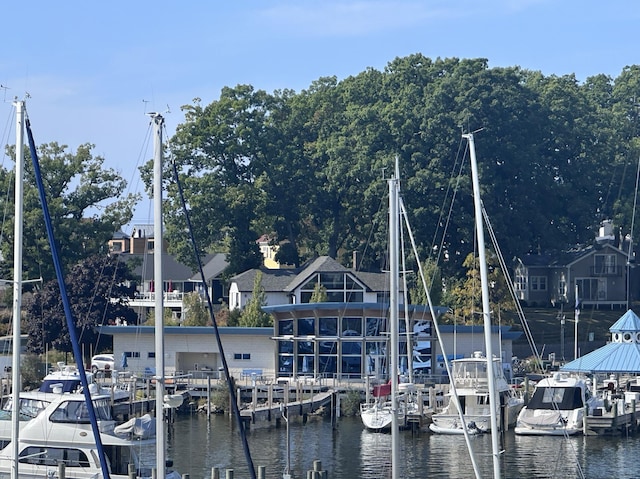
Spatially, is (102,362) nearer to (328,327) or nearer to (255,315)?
(255,315)

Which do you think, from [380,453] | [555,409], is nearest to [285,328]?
[555,409]

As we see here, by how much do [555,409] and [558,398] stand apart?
0.94 meters

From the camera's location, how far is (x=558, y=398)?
58.8 metres

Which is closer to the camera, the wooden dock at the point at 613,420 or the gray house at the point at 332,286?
the wooden dock at the point at 613,420

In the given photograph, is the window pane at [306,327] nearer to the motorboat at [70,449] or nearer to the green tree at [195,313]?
the green tree at [195,313]

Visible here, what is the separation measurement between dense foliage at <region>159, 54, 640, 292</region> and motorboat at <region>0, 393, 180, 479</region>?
176 feet

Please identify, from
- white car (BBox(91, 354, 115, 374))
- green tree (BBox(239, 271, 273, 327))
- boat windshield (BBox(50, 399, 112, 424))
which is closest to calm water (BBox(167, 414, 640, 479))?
boat windshield (BBox(50, 399, 112, 424))

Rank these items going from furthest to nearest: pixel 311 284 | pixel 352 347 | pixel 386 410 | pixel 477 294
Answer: pixel 477 294, pixel 311 284, pixel 352 347, pixel 386 410

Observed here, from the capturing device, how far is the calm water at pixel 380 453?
4900 centimetres

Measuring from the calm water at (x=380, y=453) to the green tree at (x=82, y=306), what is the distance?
2024cm

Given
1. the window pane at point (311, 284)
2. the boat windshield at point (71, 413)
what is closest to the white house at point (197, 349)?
the window pane at point (311, 284)

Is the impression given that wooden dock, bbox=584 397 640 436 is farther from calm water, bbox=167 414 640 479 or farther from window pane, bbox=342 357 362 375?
window pane, bbox=342 357 362 375

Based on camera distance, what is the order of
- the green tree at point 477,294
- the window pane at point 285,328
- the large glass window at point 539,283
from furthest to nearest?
the large glass window at point 539,283, the green tree at point 477,294, the window pane at point 285,328

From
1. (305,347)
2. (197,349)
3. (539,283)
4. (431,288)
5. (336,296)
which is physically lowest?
(197,349)
